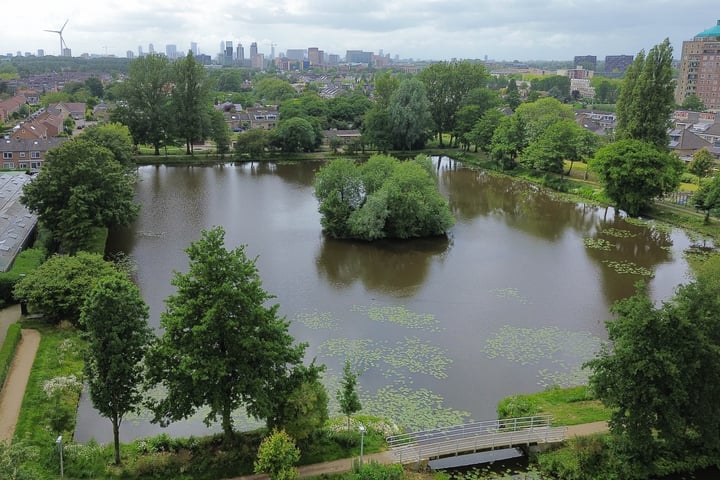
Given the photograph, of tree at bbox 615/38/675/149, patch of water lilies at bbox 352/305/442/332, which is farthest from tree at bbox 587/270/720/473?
tree at bbox 615/38/675/149

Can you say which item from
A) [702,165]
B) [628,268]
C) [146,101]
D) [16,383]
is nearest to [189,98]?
[146,101]

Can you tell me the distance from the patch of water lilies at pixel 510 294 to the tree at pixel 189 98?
33.4 m

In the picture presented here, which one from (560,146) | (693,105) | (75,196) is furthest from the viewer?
(693,105)

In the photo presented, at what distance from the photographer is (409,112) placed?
167ft

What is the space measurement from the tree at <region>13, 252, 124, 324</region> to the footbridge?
10671 millimetres

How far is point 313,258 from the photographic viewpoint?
89.0 ft

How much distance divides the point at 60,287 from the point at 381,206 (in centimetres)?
1423

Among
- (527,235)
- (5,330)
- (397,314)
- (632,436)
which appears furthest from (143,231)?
(632,436)

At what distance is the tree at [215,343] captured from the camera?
12383 mm

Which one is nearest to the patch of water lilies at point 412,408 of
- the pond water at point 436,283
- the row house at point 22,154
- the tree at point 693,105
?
the pond water at point 436,283

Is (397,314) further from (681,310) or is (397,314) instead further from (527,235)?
(527,235)

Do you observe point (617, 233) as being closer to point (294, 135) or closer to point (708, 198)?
point (708, 198)

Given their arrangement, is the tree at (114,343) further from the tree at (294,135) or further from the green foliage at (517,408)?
the tree at (294,135)

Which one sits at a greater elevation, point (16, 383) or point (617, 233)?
point (617, 233)
